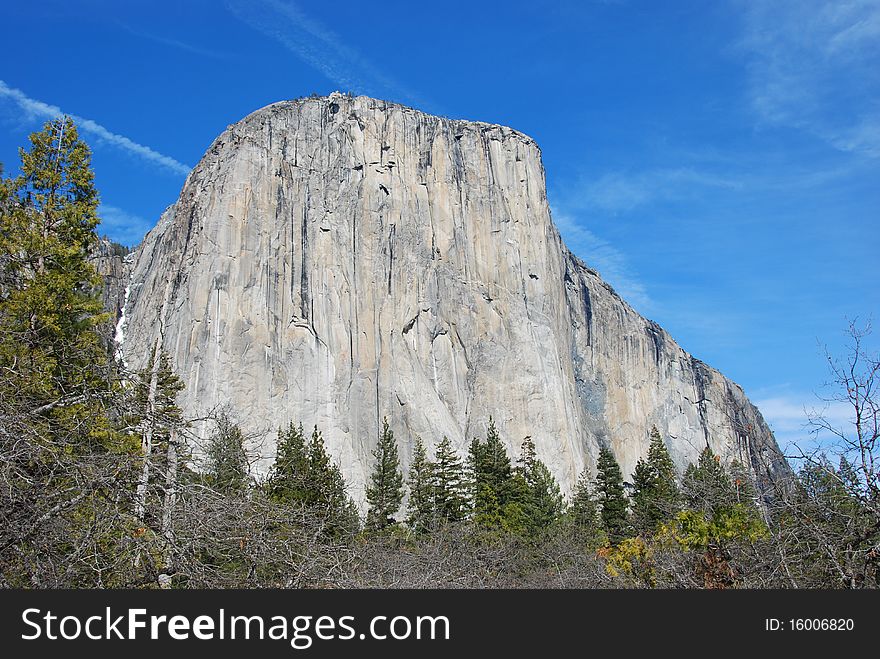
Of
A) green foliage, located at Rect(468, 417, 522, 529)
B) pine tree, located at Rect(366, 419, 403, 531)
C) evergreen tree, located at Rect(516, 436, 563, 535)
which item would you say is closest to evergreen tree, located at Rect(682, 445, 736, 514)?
green foliage, located at Rect(468, 417, 522, 529)

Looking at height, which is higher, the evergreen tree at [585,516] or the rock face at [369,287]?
the rock face at [369,287]

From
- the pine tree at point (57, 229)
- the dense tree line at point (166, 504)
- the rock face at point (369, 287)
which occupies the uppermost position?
the rock face at point (369, 287)

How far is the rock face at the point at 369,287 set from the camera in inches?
2574

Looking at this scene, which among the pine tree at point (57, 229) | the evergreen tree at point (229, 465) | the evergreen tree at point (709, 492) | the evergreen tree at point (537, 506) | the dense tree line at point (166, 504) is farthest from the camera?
the evergreen tree at point (537, 506)

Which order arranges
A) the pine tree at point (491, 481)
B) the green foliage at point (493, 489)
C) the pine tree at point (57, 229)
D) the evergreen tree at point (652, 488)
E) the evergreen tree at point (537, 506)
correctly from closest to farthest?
the pine tree at point (57, 229) → the green foliage at point (493, 489) → the evergreen tree at point (537, 506) → the evergreen tree at point (652, 488) → the pine tree at point (491, 481)

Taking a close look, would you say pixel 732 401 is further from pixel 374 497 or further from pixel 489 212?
pixel 374 497

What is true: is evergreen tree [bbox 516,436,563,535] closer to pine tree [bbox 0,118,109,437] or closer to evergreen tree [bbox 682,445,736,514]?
evergreen tree [bbox 682,445,736,514]

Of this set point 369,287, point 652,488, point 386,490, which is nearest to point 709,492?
point 386,490

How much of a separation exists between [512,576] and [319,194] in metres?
53.7

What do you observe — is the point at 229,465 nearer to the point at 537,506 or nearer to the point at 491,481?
the point at 537,506

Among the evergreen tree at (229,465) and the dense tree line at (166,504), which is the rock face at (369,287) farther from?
the evergreen tree at (229,465)

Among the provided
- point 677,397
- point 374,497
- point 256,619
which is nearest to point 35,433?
point 256,619

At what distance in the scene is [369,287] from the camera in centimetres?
7106

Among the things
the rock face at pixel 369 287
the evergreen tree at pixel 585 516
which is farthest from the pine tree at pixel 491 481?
the rock face at pixel 369 287
